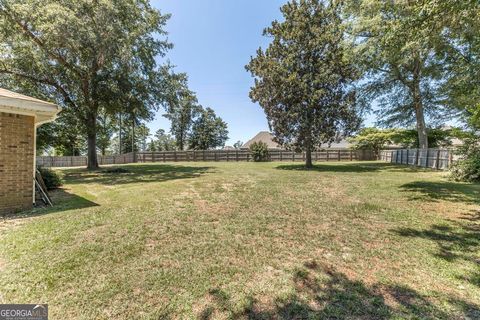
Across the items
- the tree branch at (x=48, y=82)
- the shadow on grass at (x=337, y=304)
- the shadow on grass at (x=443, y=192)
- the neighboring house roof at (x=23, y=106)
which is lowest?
the shadow on grass at (x=337, y=304)

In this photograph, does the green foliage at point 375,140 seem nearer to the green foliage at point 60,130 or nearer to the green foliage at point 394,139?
the green foliage at point 394,139

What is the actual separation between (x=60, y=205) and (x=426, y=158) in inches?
711

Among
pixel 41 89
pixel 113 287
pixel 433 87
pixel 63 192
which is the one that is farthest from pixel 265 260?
pixel 433 87

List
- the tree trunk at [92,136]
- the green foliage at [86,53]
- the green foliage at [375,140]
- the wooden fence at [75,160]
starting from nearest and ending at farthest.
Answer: the green foliage at [86,53], the tree trunk at [92,136], the green foliage at [375,140], the wooden fence at [75,160]

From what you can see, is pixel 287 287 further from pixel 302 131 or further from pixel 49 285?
A: pixel 302 131

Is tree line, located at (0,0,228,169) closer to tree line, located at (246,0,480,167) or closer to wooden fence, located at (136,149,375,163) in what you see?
tree line, located at (246,0,480,167)

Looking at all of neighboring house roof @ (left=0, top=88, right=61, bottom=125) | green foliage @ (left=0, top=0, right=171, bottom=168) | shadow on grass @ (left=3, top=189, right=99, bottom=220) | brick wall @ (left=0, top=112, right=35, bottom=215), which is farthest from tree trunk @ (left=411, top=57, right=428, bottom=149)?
brick wall @ (left=0, top=112, right=35, bottom=215)

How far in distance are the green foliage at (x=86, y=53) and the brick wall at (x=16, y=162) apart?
26.1 ft

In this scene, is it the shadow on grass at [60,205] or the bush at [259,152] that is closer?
the shadow on grass at [60,205]

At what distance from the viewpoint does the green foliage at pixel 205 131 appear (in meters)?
44.1

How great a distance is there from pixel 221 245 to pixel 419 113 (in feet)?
66.8

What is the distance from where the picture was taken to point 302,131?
1419 cm

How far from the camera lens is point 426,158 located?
14.6m

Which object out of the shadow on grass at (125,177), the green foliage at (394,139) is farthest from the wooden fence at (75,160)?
the green foliage at (394,139)
